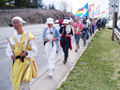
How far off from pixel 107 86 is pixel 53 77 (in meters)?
1.58

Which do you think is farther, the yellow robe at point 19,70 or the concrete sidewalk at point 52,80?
the concrete sidewalk at point 52,80

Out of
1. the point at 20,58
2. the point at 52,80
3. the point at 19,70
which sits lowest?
the point at 52,80

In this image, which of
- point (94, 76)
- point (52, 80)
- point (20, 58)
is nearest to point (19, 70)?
point (20, 58)

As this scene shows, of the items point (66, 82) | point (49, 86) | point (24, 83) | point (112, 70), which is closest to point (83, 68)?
point (112, 70)

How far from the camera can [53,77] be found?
4527 mm

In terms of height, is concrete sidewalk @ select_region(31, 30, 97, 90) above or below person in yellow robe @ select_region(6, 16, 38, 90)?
below

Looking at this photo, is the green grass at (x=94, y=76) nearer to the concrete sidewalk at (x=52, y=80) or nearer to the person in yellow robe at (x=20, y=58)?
the concrete sidewalk at (x=52, y=80)

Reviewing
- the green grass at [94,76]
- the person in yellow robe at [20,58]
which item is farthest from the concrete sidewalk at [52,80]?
the person in yellow robe at [20,58]

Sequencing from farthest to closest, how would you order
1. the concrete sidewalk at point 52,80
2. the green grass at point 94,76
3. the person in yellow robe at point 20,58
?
1. the concrete sidewalk at point 52,80
2. the green grass at point 94,76
3. the person in yellow robe at point 20,58

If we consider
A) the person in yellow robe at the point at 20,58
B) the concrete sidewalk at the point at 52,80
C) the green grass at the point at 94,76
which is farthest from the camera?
the concrete sidewalk at the point at 52,80

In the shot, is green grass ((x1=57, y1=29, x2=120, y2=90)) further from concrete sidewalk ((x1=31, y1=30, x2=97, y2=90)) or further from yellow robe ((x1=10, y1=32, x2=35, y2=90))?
yellow robe ((x1=10, y1=32, x2=35, y2=90))

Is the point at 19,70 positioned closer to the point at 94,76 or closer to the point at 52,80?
the point at 52,80

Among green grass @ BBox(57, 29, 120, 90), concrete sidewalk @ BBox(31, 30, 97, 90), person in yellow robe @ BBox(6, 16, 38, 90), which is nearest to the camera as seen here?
person in yellow robe @ BBox(6, 16, 38, 90)

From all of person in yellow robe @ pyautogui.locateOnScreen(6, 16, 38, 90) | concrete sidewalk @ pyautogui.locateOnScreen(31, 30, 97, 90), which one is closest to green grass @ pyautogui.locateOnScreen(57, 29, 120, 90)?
concrete sidewalk @ pyautogui.locateOnScreen(31, 30, 97, 90)
